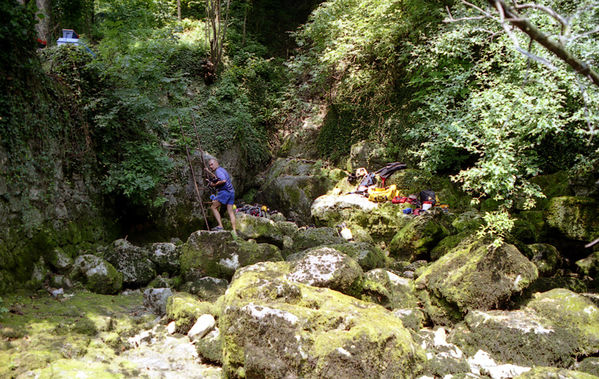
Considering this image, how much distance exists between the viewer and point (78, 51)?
679 cm

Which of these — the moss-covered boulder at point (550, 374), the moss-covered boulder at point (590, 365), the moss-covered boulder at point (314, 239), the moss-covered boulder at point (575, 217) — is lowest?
the moss-covered boulder at point (590, 365)

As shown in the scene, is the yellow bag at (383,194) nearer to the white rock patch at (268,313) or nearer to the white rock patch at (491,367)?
the white rock patch at (491,367)

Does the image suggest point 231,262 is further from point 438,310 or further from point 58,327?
point 438,310

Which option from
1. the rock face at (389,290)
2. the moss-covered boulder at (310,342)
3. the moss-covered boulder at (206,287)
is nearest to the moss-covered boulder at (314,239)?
the rock face at (389,290)

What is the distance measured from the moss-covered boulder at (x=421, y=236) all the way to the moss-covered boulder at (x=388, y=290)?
1519 mm

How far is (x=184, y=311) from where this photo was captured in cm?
478

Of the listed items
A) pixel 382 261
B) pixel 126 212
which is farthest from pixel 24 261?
pixel 382 261

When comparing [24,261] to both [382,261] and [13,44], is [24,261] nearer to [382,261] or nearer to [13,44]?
[13,44]

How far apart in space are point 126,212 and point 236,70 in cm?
822

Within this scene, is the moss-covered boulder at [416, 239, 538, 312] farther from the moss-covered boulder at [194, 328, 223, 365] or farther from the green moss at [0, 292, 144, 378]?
the green moss at [0, 292, 144, 378]

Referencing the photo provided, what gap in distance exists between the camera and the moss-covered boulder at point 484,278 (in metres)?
5.11

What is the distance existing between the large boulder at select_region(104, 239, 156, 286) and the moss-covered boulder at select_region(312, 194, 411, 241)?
490cm

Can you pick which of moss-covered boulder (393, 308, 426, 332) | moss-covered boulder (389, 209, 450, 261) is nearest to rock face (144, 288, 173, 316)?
moss-covered boulder (393, 308, 426, 332)

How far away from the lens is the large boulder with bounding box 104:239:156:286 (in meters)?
6.10
